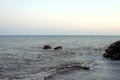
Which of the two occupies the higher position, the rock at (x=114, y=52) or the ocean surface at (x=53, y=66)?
the rock at (x=114, y=52)

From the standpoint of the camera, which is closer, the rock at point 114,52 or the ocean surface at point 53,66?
the ocean surface at point 53,66

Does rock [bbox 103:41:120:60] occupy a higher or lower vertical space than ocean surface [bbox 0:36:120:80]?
higher

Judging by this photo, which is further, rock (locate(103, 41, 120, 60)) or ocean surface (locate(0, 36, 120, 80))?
rock (locate(103, 41, 120, 60))

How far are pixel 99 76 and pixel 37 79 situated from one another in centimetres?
459

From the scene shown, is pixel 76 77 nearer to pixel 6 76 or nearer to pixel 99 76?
pixel 99 76

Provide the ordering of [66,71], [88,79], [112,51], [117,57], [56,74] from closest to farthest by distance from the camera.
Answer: [88,79]
[56,74]
[66,71]
[117,57]
[112,51]

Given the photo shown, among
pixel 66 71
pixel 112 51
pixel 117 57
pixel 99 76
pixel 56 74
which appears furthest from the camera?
pixel 112 51

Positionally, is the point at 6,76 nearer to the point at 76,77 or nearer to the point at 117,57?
the point at 76,77

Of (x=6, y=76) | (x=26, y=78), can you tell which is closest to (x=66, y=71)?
(x=26, y=78)

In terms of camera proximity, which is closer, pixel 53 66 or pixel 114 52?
pixel 53 66

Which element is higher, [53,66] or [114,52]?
[114,52]

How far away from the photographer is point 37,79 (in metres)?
15.0

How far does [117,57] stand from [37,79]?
14.8 meters

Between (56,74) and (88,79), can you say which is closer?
(88,79)
